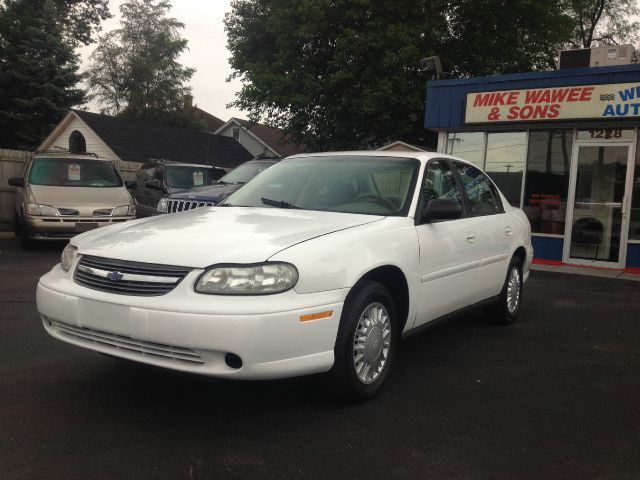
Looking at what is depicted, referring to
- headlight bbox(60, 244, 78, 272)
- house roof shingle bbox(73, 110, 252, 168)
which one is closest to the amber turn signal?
headlight bbox(60, 244, 78, 272)

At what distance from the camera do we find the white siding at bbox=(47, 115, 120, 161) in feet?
88.3

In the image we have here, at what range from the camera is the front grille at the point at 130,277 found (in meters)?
3.16

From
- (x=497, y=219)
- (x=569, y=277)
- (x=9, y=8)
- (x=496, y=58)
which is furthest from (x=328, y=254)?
(x=9, y=8)

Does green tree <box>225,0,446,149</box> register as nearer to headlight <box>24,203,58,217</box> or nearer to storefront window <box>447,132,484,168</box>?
storefront window <box>447,132,484,168</box>

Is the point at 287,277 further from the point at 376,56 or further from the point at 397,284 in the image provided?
the point at 376,56

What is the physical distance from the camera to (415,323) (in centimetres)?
417

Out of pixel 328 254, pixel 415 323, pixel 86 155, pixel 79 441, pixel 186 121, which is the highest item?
pixel 186 121

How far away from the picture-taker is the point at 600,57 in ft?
38.3

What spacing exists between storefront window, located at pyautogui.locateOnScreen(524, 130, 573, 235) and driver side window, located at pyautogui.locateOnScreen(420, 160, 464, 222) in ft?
23.9

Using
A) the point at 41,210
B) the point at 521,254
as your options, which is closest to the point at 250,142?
the point at 41,210

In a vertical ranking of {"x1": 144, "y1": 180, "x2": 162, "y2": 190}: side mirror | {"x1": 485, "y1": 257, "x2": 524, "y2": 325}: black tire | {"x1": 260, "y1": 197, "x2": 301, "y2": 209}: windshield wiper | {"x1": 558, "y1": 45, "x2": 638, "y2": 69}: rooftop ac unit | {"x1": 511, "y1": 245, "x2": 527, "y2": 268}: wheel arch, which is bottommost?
{"x1": 485, "y1": 257, "x2": 524, "y2": 325}: black tire

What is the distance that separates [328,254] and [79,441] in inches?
63.9

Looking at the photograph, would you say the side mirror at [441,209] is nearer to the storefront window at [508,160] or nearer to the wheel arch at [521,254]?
the wheel arch at [521,254]

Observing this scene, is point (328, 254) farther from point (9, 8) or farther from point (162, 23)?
point (162, 23)
